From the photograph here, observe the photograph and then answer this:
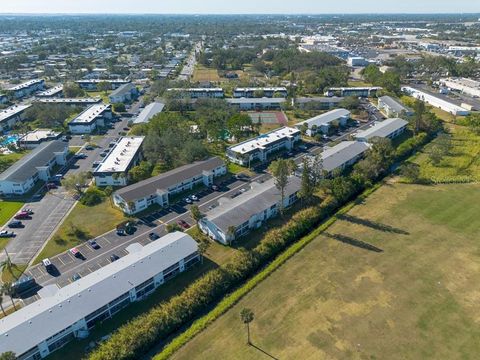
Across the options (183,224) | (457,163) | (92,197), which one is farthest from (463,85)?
(92,197)

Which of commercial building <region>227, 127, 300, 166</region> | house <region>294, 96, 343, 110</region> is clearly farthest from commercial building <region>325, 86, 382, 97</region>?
commercial building <region>227, 127, 300, 166</region>

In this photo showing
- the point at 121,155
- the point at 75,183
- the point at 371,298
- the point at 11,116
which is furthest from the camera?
the point at 11,116

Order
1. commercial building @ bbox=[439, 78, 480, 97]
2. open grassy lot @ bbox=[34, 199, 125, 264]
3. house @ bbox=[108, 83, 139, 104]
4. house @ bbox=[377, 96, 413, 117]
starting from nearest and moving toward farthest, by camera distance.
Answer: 1. open grassy lot @ bbox=[34, 199, 125, 264]
2. house @ bbox=[377, 96, 413, 117]
3. house @ bbox=[108, 83, 139, 104]
4. commercial building @ bbox=[439, 78, 480, 97]

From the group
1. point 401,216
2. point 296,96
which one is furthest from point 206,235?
point 296,96

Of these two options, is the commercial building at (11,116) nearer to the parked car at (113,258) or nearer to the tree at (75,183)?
the tree at (75,183)

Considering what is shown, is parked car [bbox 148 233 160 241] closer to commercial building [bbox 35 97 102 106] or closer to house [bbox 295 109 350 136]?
house [bbox 295 109 350 136]

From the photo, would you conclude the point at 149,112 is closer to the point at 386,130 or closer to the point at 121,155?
the point at 121,155

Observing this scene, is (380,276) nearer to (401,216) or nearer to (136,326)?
(401,216)
